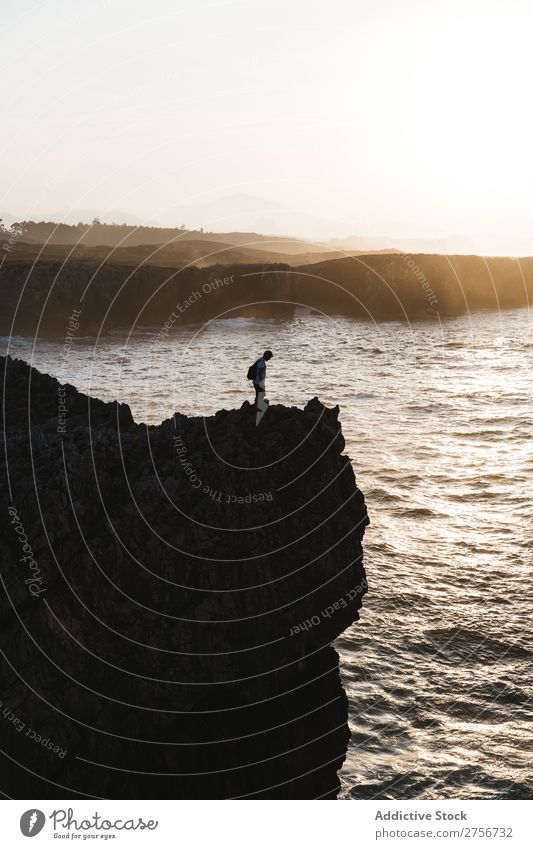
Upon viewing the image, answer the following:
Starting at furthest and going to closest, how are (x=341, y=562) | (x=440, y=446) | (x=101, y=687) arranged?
(x=440, y=446) → (x=341, y=562) → (x=101, y=687)

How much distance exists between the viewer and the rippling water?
2709 cm

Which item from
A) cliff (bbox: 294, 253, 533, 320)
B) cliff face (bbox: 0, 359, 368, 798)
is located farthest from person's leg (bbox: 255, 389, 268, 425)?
cliff (bbox: 294, 253, 533, 320)

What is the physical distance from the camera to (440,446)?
60.7 meters

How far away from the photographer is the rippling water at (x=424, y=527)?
27.1 meters

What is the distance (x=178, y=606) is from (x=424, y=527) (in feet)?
84.3

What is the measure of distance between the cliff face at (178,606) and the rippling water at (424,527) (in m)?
3.89

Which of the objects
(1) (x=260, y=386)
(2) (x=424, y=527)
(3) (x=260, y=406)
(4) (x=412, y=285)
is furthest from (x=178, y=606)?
(4) (x=412, y=285)

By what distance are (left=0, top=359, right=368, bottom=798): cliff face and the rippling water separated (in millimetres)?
3889

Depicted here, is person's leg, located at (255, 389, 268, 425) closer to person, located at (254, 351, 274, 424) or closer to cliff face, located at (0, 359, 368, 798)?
person, located at (254, 351, 274, 424)

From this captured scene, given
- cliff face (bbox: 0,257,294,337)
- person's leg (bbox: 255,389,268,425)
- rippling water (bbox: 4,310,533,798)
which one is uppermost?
cliff face (bbox: 0,257,294,337)

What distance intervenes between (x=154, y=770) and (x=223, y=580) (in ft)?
18.2

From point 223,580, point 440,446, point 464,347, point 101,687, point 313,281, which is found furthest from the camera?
point 313,281

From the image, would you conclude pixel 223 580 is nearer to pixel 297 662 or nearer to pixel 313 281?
pixel 297 662
